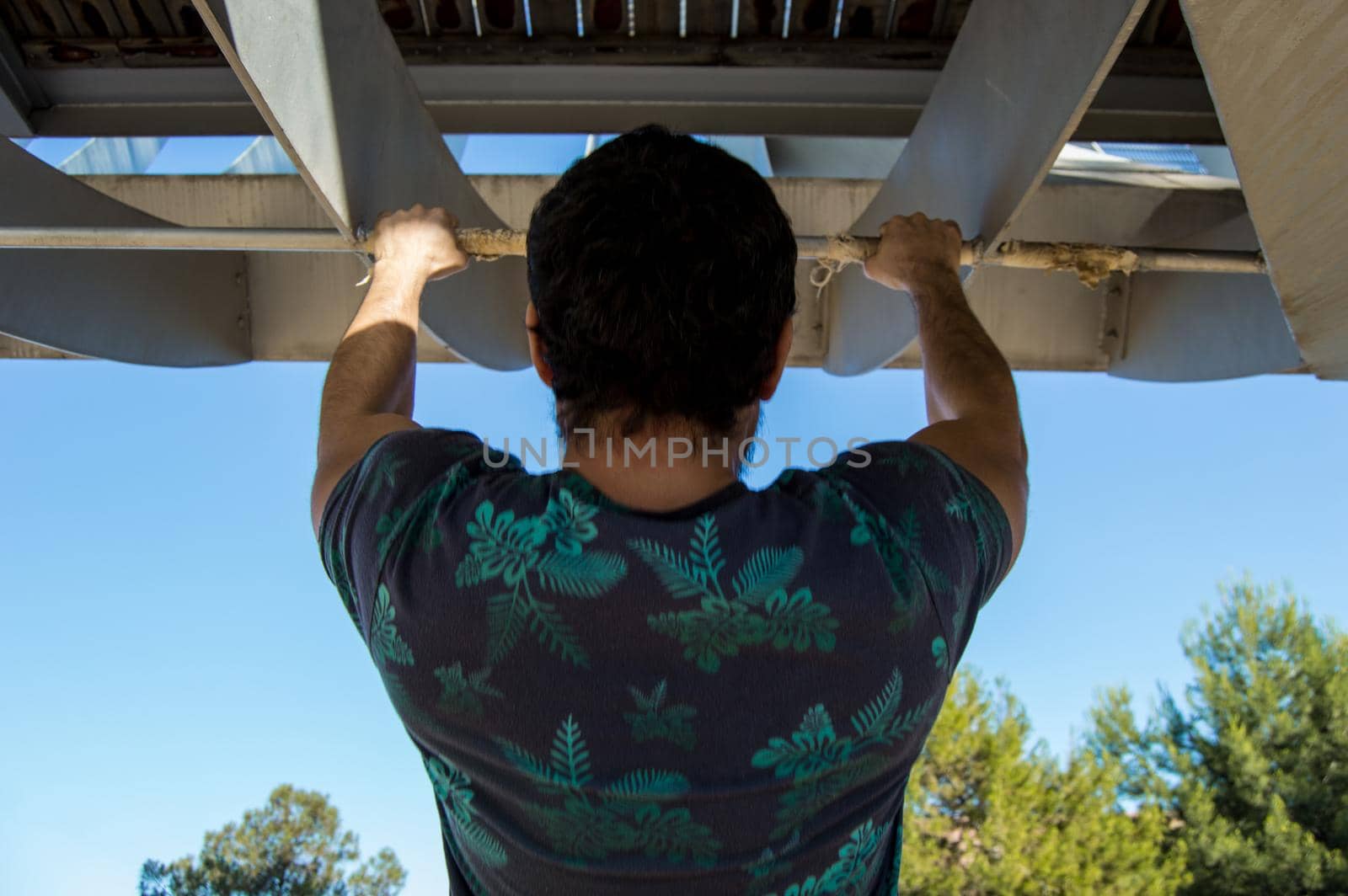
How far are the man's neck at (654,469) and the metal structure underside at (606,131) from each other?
2.19m

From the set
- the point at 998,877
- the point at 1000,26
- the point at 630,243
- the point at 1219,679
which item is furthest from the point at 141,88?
the point at 1219,679

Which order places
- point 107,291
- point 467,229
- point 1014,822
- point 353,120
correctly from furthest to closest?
point 1014,822
point 107,291
point 467,229
point 353,120

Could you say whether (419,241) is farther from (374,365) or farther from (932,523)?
(932,523)

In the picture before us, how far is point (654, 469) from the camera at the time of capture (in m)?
1.46

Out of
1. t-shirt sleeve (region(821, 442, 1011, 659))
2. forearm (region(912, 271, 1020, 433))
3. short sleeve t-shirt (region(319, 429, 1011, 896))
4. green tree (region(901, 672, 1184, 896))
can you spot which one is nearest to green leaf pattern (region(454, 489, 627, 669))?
short sleeve t-shirt (region(319, 429, 1011, 896))

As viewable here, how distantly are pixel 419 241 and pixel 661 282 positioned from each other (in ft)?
5.16

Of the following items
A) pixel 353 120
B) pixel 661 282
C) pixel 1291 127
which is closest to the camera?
pixel 661 282

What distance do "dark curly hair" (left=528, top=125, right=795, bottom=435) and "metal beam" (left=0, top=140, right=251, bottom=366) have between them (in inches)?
110

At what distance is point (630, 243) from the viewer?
1437 mm

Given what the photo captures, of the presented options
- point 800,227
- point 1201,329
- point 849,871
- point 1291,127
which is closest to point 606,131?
point 800,227

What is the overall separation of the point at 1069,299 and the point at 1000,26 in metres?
2.35

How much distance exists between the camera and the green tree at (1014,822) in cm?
1747

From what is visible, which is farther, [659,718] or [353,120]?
[353,120]

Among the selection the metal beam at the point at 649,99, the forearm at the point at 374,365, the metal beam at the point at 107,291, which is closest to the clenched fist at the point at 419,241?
the forearm at the point at 374,365
